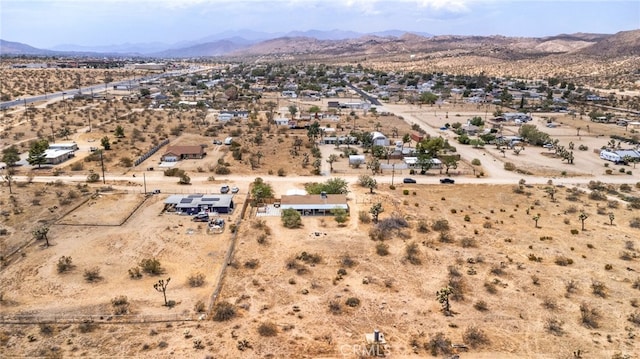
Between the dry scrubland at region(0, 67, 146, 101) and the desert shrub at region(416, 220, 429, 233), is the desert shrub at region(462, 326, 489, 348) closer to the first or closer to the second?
the desert shrub at region(416, 220, 429, 233)

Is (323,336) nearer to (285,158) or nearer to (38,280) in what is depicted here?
(38,280)

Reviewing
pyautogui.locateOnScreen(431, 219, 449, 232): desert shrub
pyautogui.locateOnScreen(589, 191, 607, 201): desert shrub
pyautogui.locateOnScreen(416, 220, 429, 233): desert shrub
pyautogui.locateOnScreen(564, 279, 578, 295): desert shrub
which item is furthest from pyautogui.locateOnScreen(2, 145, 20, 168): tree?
pyautogui.locateOnScreen(589, 191, 607, 201): desert shrub

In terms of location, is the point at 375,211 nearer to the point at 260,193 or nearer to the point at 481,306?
the point at 260,193

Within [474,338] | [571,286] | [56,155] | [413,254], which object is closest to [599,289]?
[571,286]

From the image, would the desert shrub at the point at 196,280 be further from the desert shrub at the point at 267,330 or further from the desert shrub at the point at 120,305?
the desert shrub at the point at 267,330

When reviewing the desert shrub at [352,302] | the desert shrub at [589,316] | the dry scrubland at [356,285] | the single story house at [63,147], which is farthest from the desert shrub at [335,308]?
the single story house at [63,147]

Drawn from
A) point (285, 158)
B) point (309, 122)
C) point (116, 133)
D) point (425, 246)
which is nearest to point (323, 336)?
point (425, 246)
